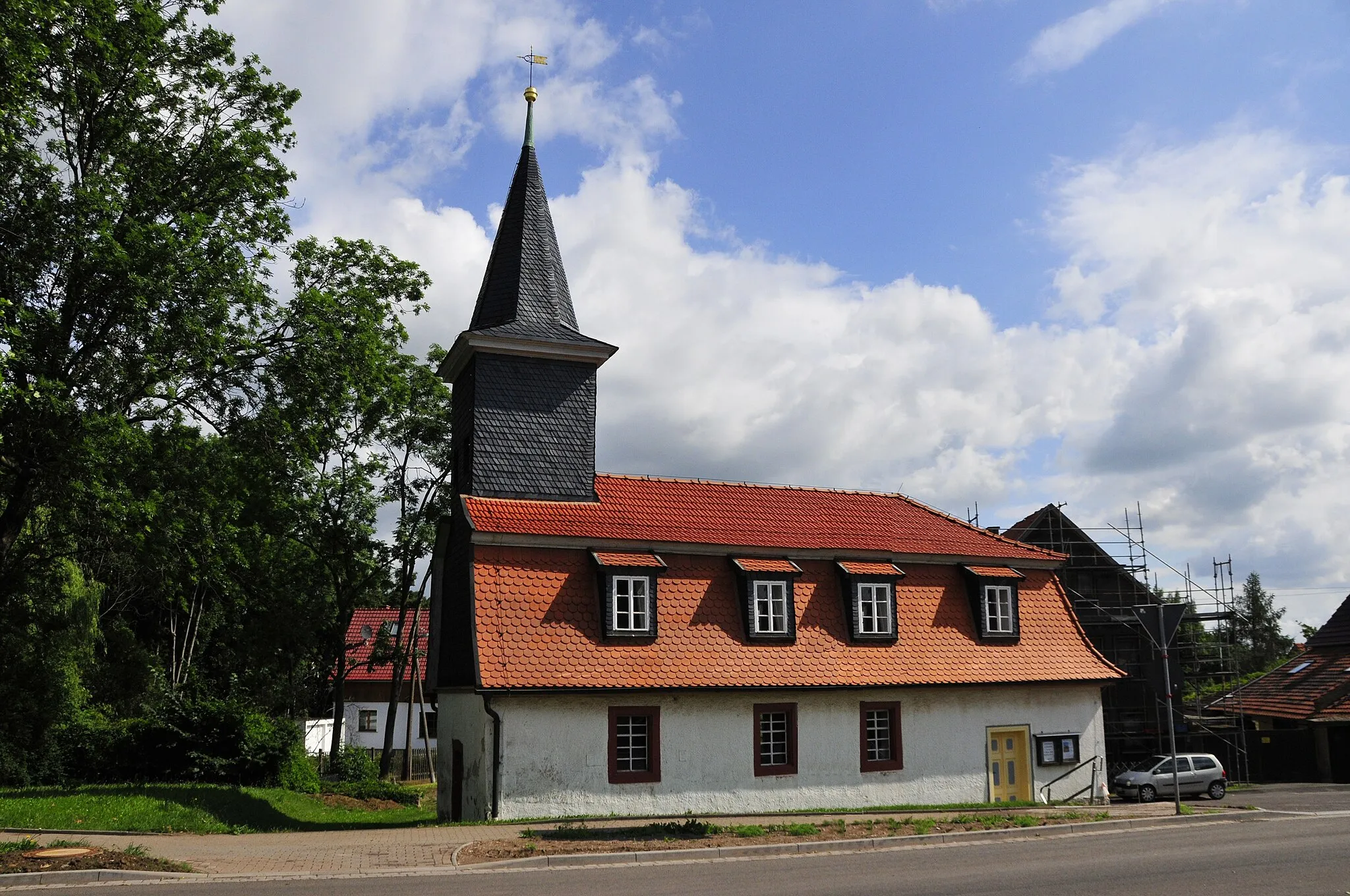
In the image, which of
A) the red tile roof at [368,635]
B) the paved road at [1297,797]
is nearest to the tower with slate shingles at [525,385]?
the paved road at [1297,797]

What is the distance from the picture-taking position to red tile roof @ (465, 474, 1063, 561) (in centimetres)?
2184

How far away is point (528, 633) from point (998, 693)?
11.5 meters

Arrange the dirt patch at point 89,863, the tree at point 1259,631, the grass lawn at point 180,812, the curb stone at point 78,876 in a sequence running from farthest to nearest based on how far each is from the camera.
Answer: the tree at point 1259,631, the grass lawn at point 180,812, the dirt patch at point 89,863, the curb stone at point 78,876

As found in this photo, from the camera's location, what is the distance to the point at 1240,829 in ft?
60.5

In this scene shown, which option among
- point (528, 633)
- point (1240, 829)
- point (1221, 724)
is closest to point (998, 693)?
point (1240, 829)

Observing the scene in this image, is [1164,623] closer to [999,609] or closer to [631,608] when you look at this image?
[999,609]

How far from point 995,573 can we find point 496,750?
13179 mm

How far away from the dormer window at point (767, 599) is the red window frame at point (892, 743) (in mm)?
2385

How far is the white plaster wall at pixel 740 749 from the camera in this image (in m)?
19.5

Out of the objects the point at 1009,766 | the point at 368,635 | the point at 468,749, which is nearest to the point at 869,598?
the point at 1009,766

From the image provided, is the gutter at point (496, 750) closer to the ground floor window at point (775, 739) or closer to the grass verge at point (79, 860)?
the ground floor window at point (775, 739)

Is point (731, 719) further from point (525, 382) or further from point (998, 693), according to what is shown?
point (525, 382)

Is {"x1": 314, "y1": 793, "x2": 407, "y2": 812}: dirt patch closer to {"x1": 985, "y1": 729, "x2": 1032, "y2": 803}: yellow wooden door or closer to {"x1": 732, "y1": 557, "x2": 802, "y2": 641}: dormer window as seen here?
{"x1": 732, "y1": 557, "x2": 802, "y2": 641}: dormer window

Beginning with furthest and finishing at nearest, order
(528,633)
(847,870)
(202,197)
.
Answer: (202,197), (528,633), (847,870)
